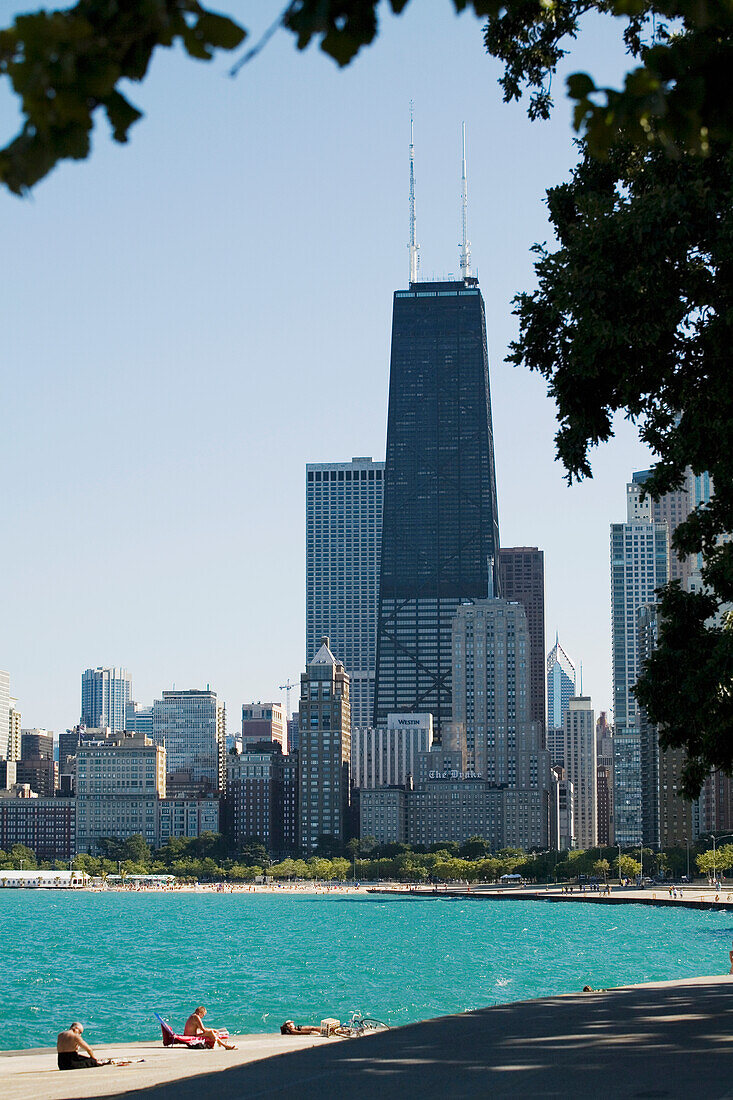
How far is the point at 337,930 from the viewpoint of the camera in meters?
142

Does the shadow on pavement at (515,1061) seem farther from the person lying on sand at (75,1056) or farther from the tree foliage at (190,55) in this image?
the tree foliage at (190,55)

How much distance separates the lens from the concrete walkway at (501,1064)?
68.3 ft

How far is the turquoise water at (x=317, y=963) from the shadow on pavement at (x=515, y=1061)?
27580 millimetres

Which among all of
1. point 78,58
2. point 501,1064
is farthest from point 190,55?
point 501,1064

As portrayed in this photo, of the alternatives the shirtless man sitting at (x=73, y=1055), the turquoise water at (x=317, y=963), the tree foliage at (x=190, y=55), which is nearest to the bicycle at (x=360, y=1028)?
the shirtless man sitting at (x=73, y=1055)

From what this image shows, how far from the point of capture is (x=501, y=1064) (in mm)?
23188

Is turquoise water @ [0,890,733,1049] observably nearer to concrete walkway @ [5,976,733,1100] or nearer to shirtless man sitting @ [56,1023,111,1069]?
shirtless man sitting @ [56,1023,111,1069]

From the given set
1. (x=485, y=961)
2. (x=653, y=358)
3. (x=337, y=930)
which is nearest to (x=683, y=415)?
(x=653, y=358)

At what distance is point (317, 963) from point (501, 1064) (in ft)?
242

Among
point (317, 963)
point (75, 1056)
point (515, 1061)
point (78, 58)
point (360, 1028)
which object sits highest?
point (78, 58)

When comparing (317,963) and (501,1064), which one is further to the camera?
(317,963)

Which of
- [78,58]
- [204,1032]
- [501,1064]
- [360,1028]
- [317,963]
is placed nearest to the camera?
[78,58]

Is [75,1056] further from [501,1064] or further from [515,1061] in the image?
[501,1064]

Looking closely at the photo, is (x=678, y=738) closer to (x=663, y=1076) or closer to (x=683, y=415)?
(x=683, y=415)
